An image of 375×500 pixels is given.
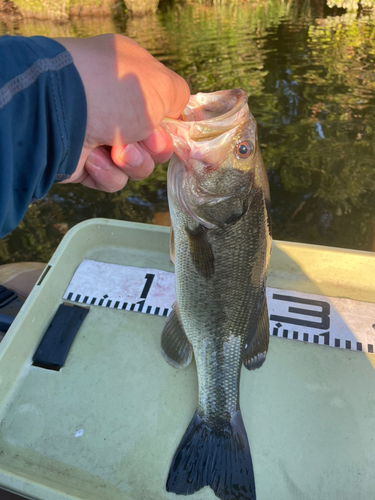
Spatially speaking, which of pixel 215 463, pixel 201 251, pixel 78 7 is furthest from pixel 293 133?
pixel 78 7

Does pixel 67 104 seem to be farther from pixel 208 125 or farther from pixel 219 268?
pixel 219 268

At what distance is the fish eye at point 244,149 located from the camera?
1.47m

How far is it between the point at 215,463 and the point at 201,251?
35.8 inches

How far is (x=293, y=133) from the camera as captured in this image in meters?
6.00

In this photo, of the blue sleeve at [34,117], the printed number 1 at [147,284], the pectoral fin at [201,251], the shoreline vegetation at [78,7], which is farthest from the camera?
the shoreline vegetation at [78,7]

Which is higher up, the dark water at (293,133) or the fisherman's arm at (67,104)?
the fisherman's arm at (67,104)

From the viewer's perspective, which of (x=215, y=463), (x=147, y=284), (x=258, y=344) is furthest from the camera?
(x=147, y=284)

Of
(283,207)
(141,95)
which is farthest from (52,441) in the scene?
(283,207)

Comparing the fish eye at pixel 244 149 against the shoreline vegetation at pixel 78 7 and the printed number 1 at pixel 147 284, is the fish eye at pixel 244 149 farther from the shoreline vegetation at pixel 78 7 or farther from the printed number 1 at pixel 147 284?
the shoreline vegetation at pixel 78 7

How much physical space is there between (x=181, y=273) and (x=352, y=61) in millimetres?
9331

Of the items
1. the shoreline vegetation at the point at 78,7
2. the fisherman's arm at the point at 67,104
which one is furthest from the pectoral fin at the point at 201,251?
the shoreline vegetation at the point at 78,7

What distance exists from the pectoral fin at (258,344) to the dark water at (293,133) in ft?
8.98

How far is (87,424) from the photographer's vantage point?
1658mm

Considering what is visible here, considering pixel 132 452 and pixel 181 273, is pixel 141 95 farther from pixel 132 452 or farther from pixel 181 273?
pixel 132 452
